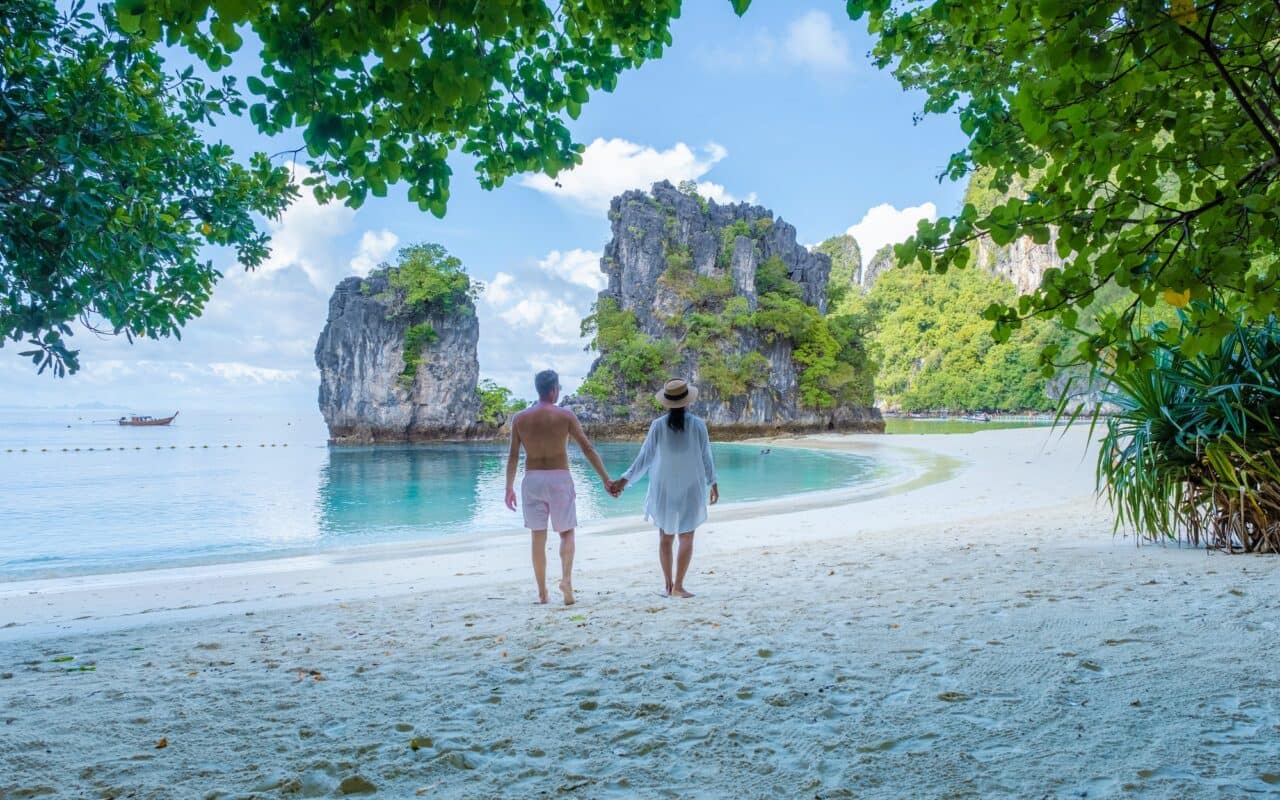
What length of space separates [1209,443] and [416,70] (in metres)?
5.81

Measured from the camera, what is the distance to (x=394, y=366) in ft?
162

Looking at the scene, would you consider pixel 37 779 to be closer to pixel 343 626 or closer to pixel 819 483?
pixel 343 626

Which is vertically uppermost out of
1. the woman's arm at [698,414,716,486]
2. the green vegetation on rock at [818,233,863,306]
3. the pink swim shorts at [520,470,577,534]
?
the green vegetation on rock at [818,233,863,306]

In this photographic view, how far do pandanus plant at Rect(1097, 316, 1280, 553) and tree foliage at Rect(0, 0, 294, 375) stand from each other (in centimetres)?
626

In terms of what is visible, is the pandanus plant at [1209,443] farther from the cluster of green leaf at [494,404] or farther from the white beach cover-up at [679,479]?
the cluster of green leaf at [494,404]

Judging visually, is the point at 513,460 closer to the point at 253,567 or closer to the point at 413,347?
the point at 253,567

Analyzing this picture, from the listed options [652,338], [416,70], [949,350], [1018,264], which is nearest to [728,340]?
[652,338]

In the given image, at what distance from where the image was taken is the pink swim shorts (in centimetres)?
487

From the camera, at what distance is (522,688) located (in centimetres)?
292

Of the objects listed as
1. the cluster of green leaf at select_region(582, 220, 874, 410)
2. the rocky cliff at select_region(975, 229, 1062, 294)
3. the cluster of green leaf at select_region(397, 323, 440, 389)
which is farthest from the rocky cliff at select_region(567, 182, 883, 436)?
A: the rocky cliff at select_region(975, 229, 1062, 294)

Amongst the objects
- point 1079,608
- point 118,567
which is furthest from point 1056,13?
point 118,567

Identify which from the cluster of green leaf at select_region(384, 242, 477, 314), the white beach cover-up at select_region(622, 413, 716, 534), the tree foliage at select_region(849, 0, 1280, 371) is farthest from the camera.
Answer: the cluster of green leaf at select_region(384, 242, 477, 314)

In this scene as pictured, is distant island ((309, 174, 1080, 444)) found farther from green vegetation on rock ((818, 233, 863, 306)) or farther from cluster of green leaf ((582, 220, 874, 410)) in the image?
green vegetation on rock ((818, 233, 863, 306))

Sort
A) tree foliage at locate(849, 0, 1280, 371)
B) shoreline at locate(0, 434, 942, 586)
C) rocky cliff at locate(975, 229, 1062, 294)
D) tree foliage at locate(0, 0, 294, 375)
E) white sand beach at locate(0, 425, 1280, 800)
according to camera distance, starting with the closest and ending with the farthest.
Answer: tree foliage at locate(849, 0, 1280, 371), white sand beach at locate(0, 425, 1280, 800), tree foliage at locate(0, 0, 294, 375), shoreline at locate(0, 434, 942, 586), rocky cliff at locate(975, 229, 1062, 294)
